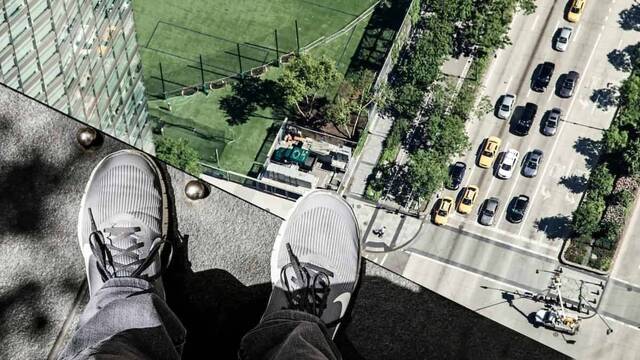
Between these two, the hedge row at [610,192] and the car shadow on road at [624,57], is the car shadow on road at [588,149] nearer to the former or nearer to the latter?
the hedge row at [610,192]

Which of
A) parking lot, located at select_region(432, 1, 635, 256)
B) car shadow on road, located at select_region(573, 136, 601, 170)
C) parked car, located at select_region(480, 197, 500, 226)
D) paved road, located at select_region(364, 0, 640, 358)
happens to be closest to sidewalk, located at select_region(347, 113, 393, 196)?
paved road, located at select_region(364, 0, 640, 358)

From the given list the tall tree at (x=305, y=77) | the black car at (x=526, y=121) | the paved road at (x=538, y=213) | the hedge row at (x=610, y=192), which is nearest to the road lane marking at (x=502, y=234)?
the paved road at (x=538, y=213)

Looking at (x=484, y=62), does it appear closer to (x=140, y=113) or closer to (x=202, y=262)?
(x=140, y=113)

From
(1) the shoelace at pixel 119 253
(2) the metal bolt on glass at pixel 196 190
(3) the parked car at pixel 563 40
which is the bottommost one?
(1) the shoelace at pixel 119 253

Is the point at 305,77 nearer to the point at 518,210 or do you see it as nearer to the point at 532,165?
the point at 532,165

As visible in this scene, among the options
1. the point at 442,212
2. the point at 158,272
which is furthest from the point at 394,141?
the point at 158,272
